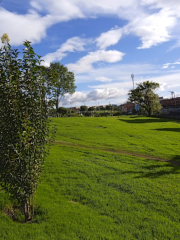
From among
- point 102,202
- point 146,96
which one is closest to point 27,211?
point 102,202

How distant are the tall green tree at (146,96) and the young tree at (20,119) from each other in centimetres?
5227

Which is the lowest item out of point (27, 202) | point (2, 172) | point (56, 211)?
point (56, 211)

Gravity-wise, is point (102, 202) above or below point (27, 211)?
below

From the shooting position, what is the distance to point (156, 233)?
5.50 m

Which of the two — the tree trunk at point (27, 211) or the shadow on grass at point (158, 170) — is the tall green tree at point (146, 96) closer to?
the shadow on grass at point (158, 170)

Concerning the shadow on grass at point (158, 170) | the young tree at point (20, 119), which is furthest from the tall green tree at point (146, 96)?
the young tree at point (20, 119)

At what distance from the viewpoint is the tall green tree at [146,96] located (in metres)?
54.9

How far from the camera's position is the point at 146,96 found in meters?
55.4

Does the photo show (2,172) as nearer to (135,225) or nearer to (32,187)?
(32,187)

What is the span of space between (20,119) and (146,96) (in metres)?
53.8

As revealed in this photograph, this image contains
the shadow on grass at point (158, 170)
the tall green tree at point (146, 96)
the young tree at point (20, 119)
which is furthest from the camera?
the tall green tree at point (146, 96)

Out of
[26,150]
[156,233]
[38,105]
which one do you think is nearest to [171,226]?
[156,233]

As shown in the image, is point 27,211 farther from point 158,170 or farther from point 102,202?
point 158,170

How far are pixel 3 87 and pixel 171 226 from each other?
242 inches
